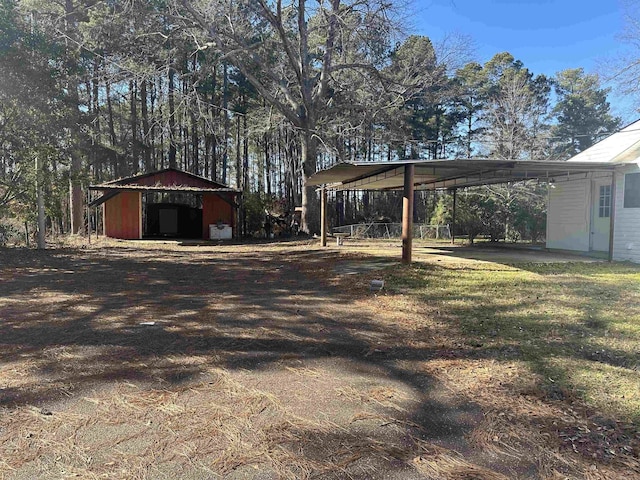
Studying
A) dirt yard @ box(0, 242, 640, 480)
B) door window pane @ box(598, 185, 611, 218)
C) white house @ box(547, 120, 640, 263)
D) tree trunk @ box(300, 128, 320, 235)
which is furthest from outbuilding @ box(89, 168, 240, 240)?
door window pane @ box(598, 185, 611, 218)

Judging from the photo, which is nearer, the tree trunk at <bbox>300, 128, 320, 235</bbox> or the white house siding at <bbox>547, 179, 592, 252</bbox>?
the white house siding at <bbox>547, 179, 592, 252</bbox>

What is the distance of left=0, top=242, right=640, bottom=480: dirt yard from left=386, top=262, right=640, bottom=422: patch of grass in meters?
0.05

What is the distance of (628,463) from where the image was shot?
212cm

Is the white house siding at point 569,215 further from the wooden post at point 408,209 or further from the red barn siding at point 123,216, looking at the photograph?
the red barn siding at point 123,216

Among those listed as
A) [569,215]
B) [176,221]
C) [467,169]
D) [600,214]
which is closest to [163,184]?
[176,221]

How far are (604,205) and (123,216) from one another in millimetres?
18488

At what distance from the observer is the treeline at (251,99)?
11688mm

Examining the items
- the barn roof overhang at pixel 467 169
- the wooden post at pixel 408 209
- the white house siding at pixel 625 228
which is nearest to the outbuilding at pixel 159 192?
the barn roof overhang at pixel 467 169

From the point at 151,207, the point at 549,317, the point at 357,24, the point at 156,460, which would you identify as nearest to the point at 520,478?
the point at 156,460

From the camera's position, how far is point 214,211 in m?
20.1

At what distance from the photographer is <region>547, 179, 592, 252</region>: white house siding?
1211 cm

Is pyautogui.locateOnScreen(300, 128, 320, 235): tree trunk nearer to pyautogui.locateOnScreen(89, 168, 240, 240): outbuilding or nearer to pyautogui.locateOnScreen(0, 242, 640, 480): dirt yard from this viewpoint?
pyautogui.locateOnScreen(89, 168, 240, 240): outbuilding

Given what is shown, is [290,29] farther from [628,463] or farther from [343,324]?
[628,463]

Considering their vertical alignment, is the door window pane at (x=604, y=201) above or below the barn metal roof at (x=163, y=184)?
below
